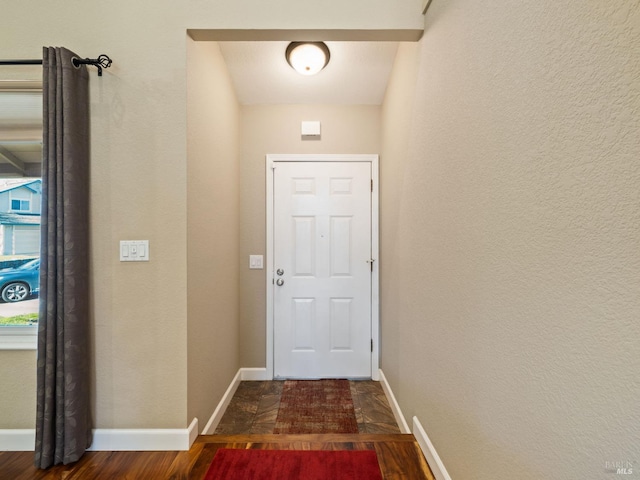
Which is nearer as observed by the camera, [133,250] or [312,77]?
[133,250]

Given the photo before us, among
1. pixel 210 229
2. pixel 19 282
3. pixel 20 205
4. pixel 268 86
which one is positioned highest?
pixel 268 86

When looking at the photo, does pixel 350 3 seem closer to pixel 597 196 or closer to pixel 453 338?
pixel 597 196

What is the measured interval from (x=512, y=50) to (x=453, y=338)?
1.04 m

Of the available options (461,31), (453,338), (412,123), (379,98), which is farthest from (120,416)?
(379,98)

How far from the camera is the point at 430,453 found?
4.78 feet

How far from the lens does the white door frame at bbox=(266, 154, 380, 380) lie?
280 centimetres

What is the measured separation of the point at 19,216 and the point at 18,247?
0.18 metres

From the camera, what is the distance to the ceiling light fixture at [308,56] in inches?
84.0

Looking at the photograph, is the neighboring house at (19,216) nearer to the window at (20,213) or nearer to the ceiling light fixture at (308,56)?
the window at (20,213)

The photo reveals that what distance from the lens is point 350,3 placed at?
5.30 feet

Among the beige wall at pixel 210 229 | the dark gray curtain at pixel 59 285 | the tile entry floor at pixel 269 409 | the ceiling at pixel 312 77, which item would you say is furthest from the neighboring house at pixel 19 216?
the tile entry floor at pixel 269 409

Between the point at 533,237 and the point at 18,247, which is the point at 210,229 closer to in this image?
the point at 18,247

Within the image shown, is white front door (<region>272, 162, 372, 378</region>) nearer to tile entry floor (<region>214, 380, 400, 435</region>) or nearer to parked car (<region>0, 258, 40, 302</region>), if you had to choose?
tile entry floor (<region>214, 380, 400, 435</region>)

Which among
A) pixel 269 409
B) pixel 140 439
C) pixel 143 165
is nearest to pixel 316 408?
pixel 269 409
